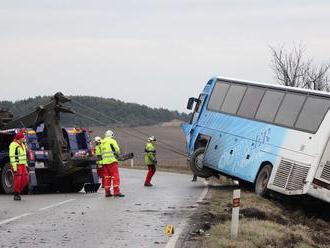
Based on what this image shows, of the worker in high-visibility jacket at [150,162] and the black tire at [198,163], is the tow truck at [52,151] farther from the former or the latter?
the black tire at [198,163]

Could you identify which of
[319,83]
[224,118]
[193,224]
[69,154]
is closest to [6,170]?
[69,154]

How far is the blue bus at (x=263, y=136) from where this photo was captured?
17156 mm

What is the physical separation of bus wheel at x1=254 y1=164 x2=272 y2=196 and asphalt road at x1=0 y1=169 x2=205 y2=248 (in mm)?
2239

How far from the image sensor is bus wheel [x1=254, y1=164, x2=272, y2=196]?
19.1 m

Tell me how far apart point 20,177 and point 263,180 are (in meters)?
7.08

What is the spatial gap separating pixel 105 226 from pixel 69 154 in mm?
8048

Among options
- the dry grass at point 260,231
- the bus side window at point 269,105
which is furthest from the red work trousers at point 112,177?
the bus side window at point 269,105

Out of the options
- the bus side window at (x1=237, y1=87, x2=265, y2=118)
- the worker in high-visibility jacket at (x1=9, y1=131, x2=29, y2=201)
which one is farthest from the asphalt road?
the bus side window at (x1=237, y1=87, x2=265, y2=118)

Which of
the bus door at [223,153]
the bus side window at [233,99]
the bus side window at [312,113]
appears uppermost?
the bus side window at [233,99]

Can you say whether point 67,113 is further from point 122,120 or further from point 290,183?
point 122,120

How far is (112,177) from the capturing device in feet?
58.1

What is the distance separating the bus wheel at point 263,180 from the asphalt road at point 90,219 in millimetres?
2239

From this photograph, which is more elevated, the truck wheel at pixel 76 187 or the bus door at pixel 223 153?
the bus door at pixel 223 153

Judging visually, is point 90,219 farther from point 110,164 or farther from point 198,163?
point 198,163
